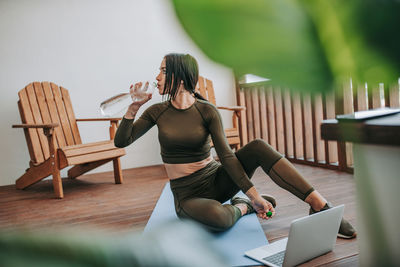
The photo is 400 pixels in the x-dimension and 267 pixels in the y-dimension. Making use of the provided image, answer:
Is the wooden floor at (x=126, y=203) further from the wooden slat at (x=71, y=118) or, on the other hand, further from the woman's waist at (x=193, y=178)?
the wooden slat at (x=71, y=118)

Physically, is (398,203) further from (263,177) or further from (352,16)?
(263,177)

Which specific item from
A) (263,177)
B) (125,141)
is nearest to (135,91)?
(125,141)

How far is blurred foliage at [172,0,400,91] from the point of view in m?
0.13

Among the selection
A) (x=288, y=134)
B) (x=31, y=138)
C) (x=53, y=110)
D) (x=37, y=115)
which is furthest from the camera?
(x=288, y=134)

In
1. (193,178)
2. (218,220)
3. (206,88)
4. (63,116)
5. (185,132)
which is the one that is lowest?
(218,220)

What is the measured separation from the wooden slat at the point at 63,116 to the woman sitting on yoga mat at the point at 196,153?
1.51 m

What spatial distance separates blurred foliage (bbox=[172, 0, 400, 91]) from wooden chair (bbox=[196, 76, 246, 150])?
3.01m

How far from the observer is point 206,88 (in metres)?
3.68

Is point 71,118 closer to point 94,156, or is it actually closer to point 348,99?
point 94,156

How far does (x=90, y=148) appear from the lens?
111 inches

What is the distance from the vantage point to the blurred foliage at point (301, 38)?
0.42 feet

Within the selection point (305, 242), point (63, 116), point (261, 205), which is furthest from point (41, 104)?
point (305, 242)

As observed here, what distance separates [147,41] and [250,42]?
381 centimetres

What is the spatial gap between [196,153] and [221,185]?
7.6 inches
